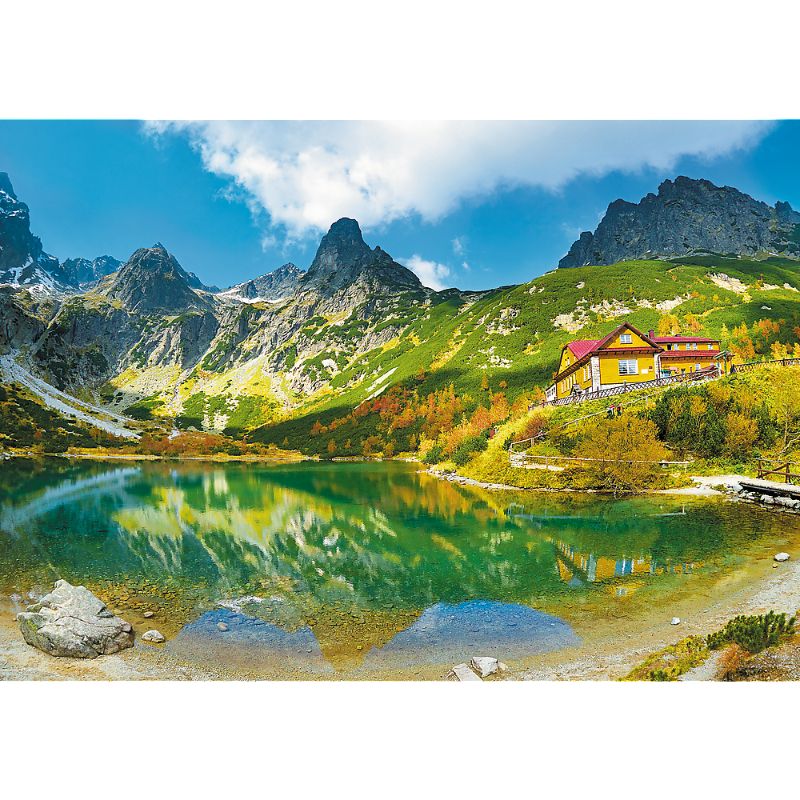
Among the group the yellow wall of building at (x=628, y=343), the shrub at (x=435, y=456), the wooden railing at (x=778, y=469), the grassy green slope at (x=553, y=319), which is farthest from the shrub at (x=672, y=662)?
the grassy green slope at (x=553, y=319)

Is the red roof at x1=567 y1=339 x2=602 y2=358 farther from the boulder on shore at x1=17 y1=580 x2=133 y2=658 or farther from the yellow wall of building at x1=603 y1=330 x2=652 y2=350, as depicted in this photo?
the boulder on shore at x1=17 y1=580 x2=133 y2=658

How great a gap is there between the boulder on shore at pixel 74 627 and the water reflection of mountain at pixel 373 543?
1803mm

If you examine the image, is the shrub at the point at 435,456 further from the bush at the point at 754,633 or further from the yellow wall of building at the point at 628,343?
the bush at the point at 754,633

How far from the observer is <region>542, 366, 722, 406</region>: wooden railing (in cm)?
1930

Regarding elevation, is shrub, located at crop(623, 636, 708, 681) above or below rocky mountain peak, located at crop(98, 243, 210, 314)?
below

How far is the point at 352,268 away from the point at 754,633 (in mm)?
95157

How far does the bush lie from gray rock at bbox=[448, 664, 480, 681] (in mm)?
2643

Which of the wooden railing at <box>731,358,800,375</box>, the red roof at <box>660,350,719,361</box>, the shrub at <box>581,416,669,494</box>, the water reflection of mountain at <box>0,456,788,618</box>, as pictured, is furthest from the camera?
the red roof at <box>660,350,719,361</box>

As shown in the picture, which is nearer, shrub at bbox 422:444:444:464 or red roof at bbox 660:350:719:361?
red roof at bbox 660:350:719:361

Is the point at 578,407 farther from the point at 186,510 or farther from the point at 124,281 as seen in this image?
the point at 124,281

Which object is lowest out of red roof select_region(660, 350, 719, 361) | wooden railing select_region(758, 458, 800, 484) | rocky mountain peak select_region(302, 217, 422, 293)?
wooden railing select_region(758, 458, 800, 484)

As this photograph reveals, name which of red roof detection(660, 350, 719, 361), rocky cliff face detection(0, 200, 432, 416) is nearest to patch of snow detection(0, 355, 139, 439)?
rocky cliff face detection(0, 200, 432, 416)

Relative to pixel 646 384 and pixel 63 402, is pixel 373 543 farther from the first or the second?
pixel 63 402

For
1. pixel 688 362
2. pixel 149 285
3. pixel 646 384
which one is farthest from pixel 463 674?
pixel 149 285
